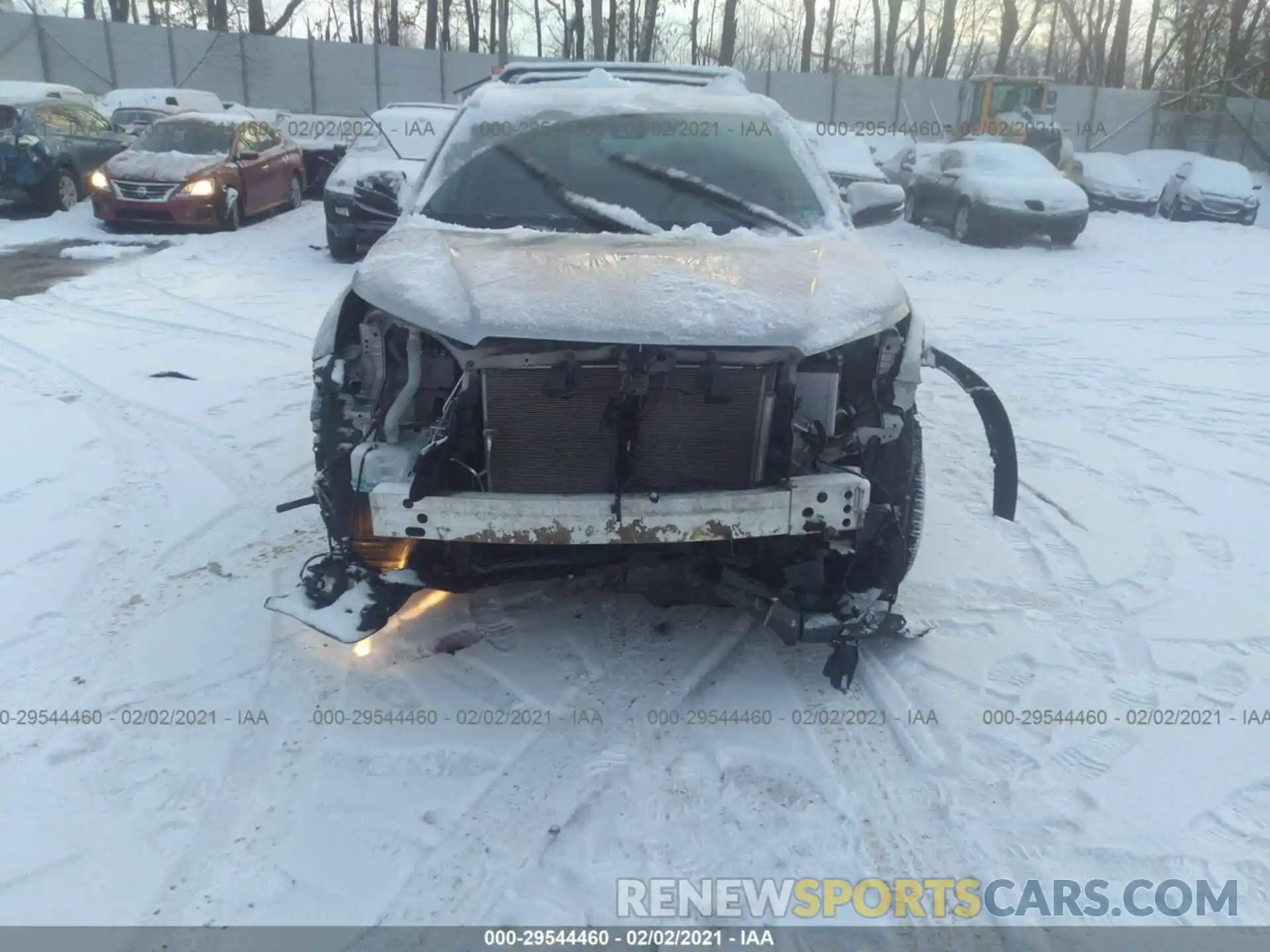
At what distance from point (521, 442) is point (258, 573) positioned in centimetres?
163

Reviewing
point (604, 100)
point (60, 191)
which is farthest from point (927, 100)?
point (604, 100)

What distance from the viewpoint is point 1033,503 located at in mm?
4883

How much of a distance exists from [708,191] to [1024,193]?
36.3 ft

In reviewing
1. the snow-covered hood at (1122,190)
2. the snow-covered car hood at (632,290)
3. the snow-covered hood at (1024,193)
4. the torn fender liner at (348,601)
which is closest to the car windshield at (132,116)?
the snow-covered hood at (1024,193)

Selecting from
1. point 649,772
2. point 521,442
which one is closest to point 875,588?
point 649,772

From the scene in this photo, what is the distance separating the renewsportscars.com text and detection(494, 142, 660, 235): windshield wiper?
247 cm

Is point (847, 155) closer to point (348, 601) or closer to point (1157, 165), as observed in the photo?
point (1157, 165)

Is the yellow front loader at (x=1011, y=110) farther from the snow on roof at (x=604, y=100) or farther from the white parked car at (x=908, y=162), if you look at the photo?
the snow on roof at (x=604, y=100)

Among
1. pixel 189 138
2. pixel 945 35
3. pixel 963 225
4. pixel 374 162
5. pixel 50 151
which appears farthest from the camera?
pixel 945 35

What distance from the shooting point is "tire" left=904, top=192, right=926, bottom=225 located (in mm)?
15461

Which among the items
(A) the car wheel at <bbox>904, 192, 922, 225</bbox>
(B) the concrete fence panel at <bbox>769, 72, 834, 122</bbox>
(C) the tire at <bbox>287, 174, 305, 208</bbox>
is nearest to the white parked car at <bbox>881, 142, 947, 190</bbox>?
(A) the car wheel at <bbox>904, 192, 922, 225</bbox>

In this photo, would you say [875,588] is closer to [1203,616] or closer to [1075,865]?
[1075,865]

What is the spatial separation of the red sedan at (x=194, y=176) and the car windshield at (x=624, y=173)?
9.16 m

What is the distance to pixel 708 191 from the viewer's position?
4.09 metres
